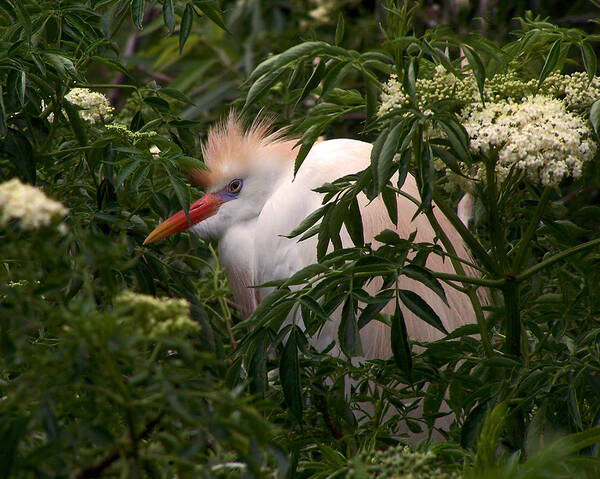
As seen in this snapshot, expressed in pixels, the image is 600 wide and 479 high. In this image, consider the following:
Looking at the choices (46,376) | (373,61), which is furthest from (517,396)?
(46,376)

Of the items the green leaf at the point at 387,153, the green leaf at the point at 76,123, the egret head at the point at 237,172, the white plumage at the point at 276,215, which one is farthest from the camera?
the egret head at the point at 237,172

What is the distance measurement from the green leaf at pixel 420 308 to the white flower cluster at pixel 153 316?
53 centimetres

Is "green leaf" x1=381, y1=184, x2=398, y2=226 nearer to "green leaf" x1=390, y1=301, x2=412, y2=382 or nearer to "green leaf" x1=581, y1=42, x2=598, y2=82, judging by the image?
"green leaf" x1=390, y1=301, x2=412, y2=382

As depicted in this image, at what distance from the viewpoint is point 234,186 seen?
2371 mm

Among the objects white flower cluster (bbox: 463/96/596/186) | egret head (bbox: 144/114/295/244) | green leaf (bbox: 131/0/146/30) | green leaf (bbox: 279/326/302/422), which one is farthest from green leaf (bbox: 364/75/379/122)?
egret head (bbox: 144/114/295/244)

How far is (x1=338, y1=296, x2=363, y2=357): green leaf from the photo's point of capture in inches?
43.3

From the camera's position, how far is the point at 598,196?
8.43 feet

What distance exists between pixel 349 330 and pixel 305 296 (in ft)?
0.25

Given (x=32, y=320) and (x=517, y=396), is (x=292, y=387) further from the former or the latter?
(x=32, y=320)

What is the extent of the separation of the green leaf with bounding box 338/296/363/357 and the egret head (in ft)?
4.04

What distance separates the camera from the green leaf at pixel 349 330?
3.61 ft

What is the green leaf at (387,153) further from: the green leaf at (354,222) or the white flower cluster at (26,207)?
the white flower cluster at (26,207)

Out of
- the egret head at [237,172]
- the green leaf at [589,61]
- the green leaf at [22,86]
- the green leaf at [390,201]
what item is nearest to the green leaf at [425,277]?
the green leaf at [390,201]

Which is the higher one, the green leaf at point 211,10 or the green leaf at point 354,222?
the green leaf at point 211,10
